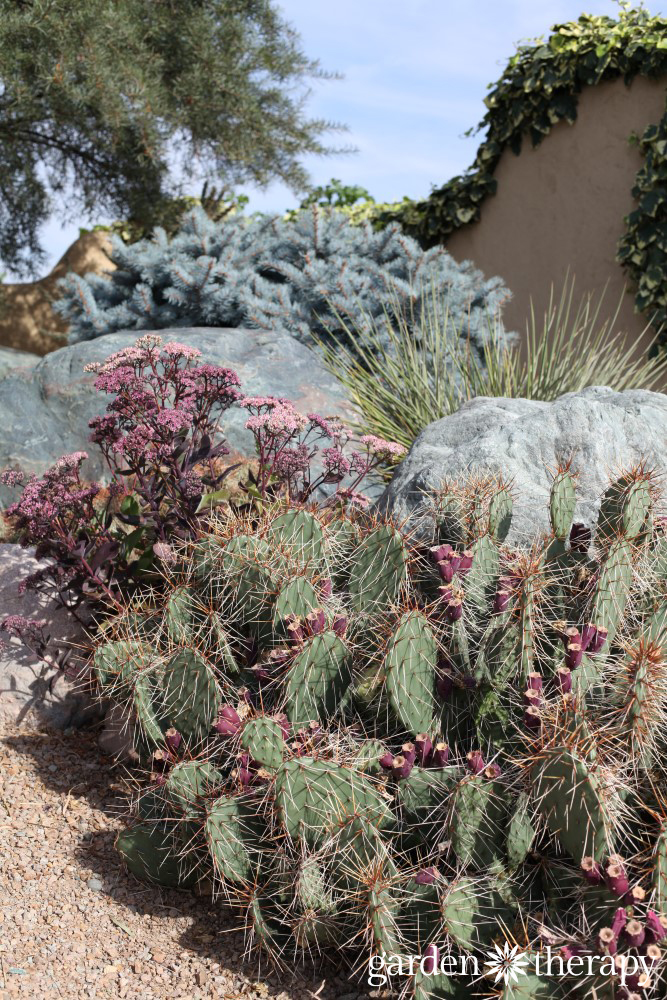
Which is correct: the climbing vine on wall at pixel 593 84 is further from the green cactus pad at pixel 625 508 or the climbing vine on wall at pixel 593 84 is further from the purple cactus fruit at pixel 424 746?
the purple cactus fruit at pixel 424 746

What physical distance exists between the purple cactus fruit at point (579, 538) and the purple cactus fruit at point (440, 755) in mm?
851

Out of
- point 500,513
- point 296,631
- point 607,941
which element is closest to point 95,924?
point 296,631

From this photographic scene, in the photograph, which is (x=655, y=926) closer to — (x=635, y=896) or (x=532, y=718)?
(x=635, y=896)

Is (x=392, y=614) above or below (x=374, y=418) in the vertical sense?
below

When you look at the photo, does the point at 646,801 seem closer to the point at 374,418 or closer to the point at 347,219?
the point at 374,418

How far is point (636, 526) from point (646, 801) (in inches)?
30.6

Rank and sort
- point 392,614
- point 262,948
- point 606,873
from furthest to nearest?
1. point 392,614
2. point 262,948
3. point 606,873

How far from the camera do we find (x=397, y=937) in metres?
2.12

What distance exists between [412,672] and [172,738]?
75cm

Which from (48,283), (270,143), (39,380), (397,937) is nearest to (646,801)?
(397,937)

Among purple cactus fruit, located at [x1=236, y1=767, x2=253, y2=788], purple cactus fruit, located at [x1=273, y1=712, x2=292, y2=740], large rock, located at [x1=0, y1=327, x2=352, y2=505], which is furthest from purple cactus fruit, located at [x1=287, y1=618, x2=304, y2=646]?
large rock, located at [x1=0, y1=327, x2=352, y2=505]

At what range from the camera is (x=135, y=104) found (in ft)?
24.1

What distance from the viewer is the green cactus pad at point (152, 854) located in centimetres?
254

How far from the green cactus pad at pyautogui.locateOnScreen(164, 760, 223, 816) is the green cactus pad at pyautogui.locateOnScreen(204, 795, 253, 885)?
0.36 feet
